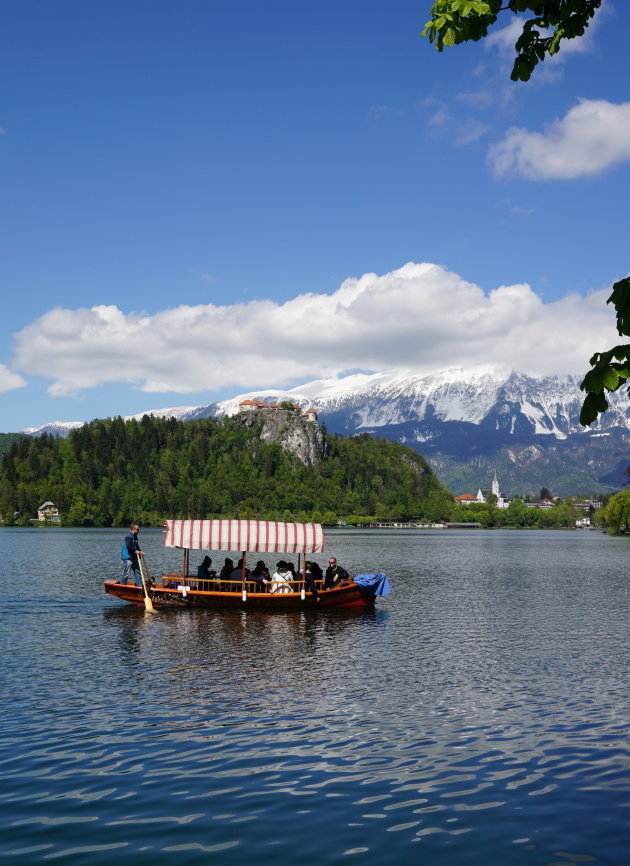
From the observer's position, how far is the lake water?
583 inches

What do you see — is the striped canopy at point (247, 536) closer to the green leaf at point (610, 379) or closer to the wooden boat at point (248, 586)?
the wooden boat at point (248, 586)

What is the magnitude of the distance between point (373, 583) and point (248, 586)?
885 centimetres

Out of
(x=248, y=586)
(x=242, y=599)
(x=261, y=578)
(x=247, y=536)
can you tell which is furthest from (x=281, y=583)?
(x=247, y=536)

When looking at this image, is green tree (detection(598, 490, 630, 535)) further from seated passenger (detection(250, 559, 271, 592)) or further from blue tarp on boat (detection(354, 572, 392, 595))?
seated passenger (detection(250, 559, 271, 592))

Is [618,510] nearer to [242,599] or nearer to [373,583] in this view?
[373,583]

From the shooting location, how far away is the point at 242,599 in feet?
165

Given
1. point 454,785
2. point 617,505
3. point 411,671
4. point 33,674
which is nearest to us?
point 454,785

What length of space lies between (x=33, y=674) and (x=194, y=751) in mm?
11840

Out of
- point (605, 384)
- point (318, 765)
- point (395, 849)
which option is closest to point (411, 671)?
point (318, 765)

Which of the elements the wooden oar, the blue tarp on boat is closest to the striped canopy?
the wooden oar

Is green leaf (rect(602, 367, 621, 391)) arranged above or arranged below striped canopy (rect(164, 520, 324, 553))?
above

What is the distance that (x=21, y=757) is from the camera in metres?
19.4

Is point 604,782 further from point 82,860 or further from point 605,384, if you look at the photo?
point 605,384

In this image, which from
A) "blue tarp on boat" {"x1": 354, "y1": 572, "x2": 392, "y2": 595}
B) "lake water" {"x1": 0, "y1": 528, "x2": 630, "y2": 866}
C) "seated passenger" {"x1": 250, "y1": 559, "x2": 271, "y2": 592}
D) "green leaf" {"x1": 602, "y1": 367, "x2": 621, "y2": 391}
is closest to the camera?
"green leaf" {"x1": 602, "y1": 367, "x2": 621, "y2": 391}
